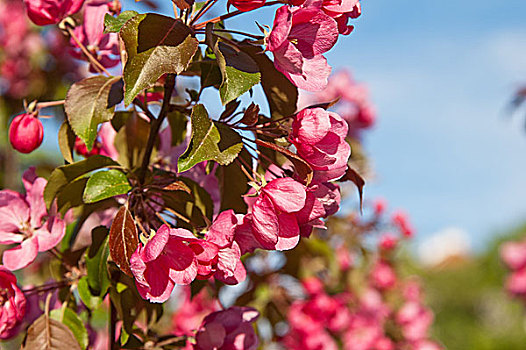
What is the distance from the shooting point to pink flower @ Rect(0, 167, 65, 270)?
2.89ft

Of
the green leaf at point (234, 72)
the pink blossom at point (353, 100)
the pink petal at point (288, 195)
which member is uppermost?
the green leaf at point (234, 72)

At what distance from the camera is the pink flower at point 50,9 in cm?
91

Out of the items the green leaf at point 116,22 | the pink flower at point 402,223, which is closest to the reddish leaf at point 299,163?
the green leaf at point 116,22

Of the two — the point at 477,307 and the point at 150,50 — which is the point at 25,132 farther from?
the point at 477,307

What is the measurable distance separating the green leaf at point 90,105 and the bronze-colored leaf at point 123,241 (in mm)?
141

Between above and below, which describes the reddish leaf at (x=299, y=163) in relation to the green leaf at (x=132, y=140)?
above

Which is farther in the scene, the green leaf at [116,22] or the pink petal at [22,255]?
the pink petal at [22,255]

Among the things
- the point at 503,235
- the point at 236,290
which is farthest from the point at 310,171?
the point at 503,235

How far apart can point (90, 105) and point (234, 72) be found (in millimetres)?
224

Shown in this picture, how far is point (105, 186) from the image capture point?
0.79m

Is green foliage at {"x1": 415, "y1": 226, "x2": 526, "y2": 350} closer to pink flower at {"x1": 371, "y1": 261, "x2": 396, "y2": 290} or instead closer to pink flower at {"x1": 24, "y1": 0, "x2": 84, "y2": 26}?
pink flower at {"x1": 371, "y1": 261, "x2": 396, "y2": 290}

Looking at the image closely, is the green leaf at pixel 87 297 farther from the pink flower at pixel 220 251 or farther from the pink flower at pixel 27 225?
the pink flower at pixel 220 251

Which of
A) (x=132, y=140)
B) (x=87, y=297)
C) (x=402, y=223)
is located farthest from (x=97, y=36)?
(x=402, y=223)

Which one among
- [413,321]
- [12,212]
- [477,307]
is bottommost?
[477,307]
